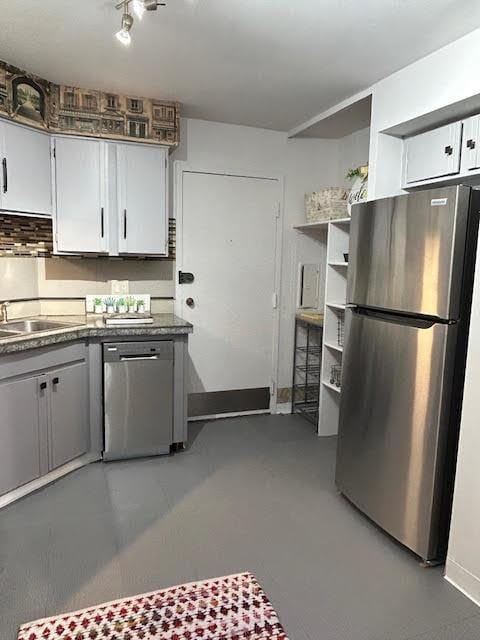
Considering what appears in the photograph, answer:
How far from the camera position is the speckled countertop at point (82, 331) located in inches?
96.8

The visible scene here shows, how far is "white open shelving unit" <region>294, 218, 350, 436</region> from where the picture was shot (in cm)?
350

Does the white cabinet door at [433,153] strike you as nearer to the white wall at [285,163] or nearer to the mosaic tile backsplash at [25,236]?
the white wall at [285,163]

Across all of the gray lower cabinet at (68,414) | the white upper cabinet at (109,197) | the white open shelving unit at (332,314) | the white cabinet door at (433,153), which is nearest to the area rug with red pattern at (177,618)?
the gray lower cabinet at (68,414)

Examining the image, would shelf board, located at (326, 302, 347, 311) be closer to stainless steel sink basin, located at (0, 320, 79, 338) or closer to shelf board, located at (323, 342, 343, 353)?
shelf board, located at (323, 342, 343, 353)

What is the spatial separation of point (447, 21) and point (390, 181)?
0.89 meters

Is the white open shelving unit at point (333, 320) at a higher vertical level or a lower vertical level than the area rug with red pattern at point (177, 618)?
higher

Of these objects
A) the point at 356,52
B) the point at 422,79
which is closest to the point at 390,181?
the point at 422,79

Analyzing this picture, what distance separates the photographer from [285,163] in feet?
12.9

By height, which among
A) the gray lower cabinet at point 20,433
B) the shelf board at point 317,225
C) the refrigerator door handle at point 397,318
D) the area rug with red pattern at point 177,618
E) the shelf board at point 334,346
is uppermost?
the shelf board at point 317,225

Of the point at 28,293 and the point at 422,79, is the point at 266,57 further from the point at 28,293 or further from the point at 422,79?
the point at 28,293

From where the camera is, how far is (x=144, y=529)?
7.79 ft

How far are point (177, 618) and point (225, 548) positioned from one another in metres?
0.48

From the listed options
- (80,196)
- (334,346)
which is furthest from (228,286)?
(80,196)

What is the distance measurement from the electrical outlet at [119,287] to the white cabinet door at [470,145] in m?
2.41
